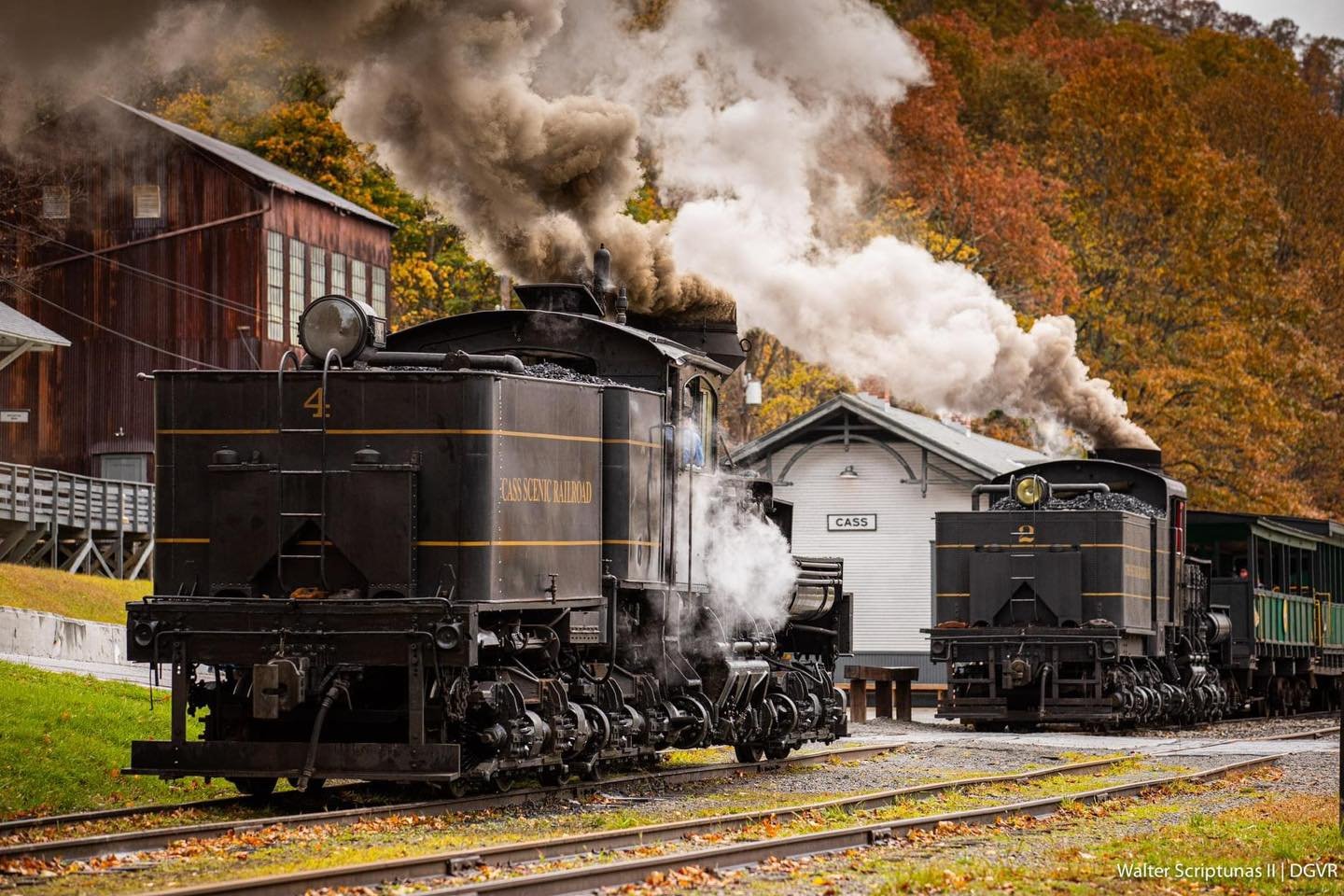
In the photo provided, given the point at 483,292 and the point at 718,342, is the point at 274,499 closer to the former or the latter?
the point at 718,342

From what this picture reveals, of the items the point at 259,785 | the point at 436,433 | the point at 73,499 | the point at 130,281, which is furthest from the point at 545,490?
the point at 130,281

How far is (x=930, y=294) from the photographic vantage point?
28.3m

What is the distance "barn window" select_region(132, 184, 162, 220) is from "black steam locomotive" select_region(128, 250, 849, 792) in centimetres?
2597

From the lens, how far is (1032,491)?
1032 inches

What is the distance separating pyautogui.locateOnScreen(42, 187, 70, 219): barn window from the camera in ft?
129

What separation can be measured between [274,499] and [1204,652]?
2053 cm

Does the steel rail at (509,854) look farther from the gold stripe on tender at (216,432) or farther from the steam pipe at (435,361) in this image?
the gold stripe on tender at (216,432)

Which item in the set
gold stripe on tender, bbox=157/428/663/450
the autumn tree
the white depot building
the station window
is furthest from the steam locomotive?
the autumn tree

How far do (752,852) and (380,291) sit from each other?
34480mm

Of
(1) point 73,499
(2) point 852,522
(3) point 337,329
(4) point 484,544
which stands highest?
(3) point 337,329

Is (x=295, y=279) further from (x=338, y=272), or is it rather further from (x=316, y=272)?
(x=338, y=272)

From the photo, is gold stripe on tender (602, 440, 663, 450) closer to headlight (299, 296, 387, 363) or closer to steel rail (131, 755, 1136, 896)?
headlight (299, 296, 387, 363)

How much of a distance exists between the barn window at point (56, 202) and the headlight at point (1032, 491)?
878 inches

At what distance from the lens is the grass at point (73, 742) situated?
1491cm
